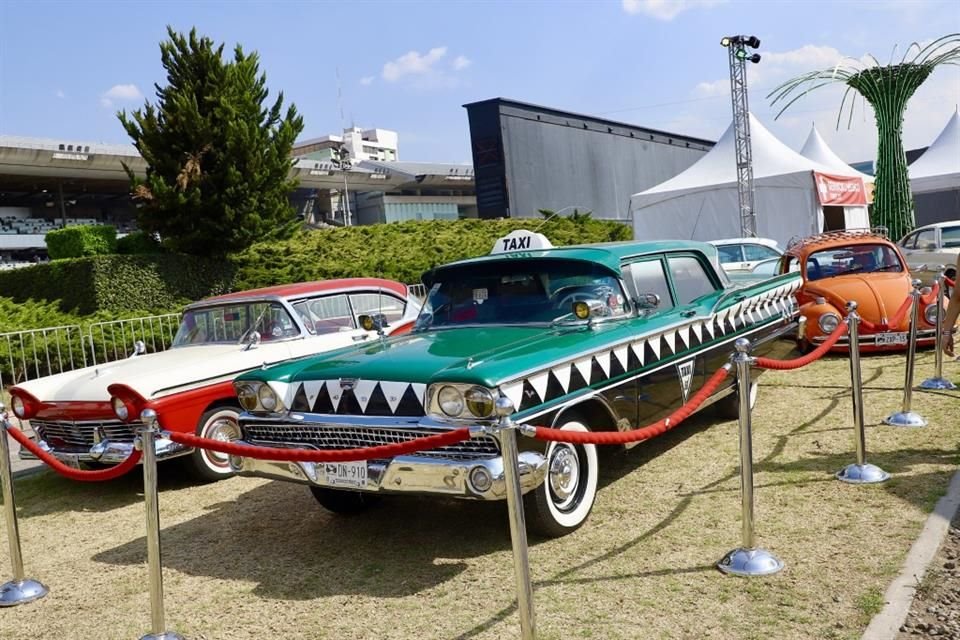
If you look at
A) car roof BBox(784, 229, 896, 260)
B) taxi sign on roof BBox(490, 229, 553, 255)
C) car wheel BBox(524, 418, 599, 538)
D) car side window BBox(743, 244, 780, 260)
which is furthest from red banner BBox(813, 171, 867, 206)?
car wheel BBox(524, 418, 599, 538)

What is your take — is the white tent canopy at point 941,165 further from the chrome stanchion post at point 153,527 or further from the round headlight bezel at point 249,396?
the chrome stanchion post at point 153,527

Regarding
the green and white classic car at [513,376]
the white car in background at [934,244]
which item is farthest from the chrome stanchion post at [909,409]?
the white car in background at [934,244]

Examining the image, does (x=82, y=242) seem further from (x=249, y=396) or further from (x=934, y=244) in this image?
(x=934, y=244)

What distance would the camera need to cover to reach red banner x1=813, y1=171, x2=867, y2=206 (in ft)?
64.2

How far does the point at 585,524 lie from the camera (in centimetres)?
465

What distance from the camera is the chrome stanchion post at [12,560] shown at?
176 inches

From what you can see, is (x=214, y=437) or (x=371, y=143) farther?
(x=371, y=143)

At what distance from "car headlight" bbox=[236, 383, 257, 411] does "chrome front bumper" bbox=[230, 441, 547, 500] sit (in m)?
0.59

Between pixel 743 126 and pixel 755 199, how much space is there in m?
1.90

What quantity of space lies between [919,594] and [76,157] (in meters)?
37.2

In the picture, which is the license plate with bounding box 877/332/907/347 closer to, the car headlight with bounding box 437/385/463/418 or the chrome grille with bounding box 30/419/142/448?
the car headlight with bounding box 437/385/463/418

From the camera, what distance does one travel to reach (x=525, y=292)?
532cm

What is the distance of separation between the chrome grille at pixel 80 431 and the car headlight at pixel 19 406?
11 centimetres

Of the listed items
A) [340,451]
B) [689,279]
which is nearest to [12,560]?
[340,451]
